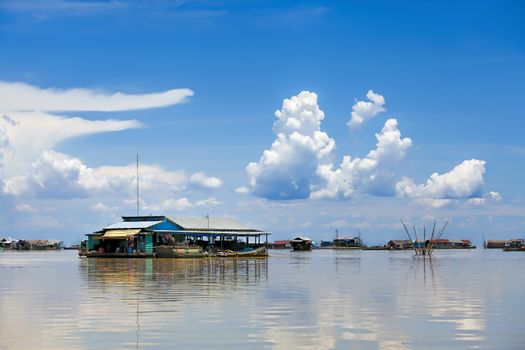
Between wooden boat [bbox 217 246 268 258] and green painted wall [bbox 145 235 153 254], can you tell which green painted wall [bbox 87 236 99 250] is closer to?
green painted wall [bbox 145 235 153 254]

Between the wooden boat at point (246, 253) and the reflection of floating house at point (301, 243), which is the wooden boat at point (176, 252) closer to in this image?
the wooden boat at point (246, 253)

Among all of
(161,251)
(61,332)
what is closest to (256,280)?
(61,332)

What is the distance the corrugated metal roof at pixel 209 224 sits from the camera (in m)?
93.3

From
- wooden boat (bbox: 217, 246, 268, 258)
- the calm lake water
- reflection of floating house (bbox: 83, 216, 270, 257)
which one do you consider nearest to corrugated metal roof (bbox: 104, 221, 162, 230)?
reflection of floating house (bbox: 83, 216, 270, 257)

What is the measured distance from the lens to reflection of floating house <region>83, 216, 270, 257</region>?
88125mm

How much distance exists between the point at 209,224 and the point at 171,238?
7.33 metres

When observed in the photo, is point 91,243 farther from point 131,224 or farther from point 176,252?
point 176,252

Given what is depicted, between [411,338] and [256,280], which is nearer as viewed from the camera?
[411,338]

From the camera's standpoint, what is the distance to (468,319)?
79.0 ft

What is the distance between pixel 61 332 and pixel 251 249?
3085 inches

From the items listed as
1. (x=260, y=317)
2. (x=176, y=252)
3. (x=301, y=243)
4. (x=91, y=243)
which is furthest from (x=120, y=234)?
(x=301, y=243)

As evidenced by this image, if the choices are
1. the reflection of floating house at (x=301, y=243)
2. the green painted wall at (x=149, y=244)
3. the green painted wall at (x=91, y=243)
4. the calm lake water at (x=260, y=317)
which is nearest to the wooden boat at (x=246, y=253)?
the green painted wall at (x=149, y=244)

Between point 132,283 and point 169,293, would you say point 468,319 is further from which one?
point 132,283

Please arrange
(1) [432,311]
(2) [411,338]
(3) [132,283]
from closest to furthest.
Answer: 1. (2) [411,338]
2. (1) [432,311]
3. (3) [132,283]
